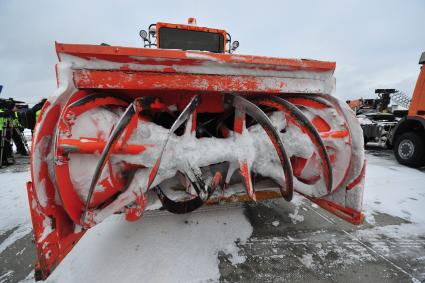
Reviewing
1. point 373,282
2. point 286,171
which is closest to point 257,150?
point 286,171

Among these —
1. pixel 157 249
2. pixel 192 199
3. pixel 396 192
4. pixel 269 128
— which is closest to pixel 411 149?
pixel 396 192

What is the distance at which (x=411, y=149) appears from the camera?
4711 mm

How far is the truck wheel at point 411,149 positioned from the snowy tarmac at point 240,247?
2.79 metres

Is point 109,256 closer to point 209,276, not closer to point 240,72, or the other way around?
point 209,276

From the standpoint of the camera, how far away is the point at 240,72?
136 centimetres

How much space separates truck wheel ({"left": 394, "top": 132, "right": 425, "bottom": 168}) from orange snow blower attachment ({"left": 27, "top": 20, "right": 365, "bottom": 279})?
171 inches

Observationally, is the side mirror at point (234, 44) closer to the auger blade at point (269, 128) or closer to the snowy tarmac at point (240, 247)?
the snowy tarmac at point (240, 247)

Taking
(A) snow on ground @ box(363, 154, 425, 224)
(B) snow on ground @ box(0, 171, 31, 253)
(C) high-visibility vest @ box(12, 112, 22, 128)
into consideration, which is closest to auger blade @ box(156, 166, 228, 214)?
(B) snow on ground @ box(0, 171, 31, 253)

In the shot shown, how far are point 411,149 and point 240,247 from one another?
207 inches

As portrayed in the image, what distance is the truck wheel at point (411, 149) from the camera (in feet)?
14.9

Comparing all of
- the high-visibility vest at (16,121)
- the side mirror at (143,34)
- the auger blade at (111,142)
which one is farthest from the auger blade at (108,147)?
the high-visibility vest at (16,121)

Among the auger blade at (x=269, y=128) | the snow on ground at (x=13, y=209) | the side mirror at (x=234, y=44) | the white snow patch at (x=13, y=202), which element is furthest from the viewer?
the side mirror at (x=234, y=44)

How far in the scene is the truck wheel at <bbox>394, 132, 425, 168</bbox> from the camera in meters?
4.55

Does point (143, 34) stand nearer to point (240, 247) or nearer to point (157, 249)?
point (157, 249)
